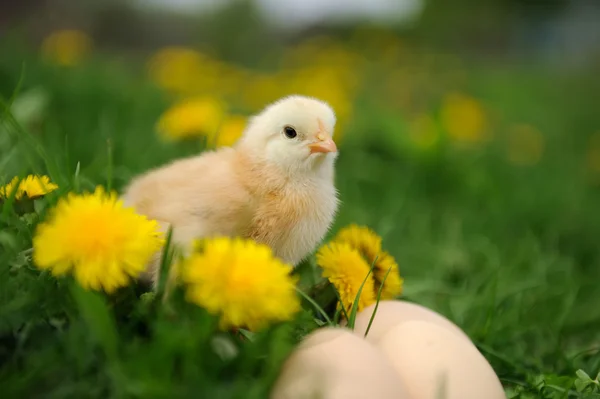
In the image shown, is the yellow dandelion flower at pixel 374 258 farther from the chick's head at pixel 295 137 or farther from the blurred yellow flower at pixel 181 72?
the blurred yellow flower at pixel 181 72

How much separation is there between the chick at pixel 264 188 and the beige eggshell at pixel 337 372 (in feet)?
0.67

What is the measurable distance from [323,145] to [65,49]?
8.76 ft

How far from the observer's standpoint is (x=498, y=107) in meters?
4.40

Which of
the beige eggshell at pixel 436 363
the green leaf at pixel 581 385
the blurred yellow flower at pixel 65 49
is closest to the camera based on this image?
the beige eggshell at pixel 436 363

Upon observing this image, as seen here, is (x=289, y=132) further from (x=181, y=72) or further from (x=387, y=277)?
(x=181, y=72)

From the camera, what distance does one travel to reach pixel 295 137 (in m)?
0.95

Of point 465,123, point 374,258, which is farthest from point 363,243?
point 465,123

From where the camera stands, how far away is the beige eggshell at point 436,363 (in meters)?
0.75

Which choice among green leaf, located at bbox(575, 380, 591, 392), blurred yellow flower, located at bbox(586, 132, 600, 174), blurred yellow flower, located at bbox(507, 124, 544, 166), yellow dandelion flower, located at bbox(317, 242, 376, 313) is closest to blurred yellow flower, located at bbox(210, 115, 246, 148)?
yellow dandelion flower, located at bbox(317, 242, 376, 313)

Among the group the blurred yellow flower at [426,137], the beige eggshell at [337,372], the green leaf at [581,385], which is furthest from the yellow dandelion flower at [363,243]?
the blurred yellow flower at [426,137]

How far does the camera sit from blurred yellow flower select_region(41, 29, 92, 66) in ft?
9.76

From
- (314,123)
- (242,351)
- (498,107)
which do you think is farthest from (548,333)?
(498,107)

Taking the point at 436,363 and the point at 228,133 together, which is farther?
the point at 228,133

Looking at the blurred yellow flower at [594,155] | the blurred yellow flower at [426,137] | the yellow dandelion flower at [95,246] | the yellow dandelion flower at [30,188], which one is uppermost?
the yellow dandelion flower at [95,246]
